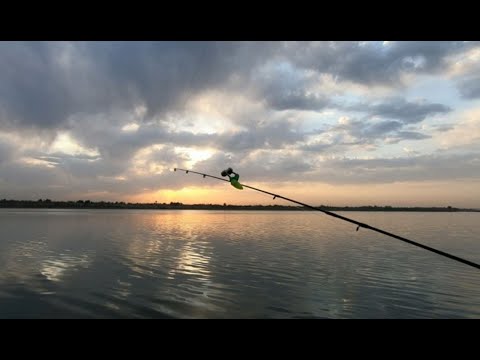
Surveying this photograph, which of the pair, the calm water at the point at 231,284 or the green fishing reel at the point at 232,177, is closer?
the green fishing reel at the point at 232,177

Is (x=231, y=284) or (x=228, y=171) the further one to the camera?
(x=231, y=284)

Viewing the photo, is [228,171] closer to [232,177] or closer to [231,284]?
[232,177]

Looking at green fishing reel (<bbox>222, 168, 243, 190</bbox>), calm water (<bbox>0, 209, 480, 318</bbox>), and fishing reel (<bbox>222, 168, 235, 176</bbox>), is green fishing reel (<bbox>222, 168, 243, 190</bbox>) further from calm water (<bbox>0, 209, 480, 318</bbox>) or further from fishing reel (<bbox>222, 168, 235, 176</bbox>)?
calm water (<bbox>0, 209, 480, 318</bbox>)

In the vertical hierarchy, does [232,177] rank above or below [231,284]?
above

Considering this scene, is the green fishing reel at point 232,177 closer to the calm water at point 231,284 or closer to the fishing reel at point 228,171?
the fishing reel at point 228,171

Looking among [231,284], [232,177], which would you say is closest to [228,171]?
[232,177]

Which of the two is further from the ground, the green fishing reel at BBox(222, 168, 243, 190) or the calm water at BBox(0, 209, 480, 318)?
the green fishing reel at BBox(222, 168, 243, 190)

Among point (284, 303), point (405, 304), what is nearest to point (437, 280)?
point (405, 304)

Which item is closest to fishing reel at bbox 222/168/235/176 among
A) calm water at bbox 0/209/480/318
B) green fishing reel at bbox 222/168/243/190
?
green fishing reel at bbox 222/168/243/190

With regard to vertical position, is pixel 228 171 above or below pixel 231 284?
above

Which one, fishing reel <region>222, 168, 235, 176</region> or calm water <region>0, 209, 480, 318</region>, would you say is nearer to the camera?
fishing reel <region>222, 168, 235, 176</region>

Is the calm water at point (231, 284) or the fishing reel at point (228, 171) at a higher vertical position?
the fishing reel at point (228, 171)

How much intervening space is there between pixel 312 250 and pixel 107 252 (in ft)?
35.4

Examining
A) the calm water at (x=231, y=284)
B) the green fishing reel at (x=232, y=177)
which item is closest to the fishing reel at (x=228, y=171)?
the green fishing reel at (x=232, y=177)
